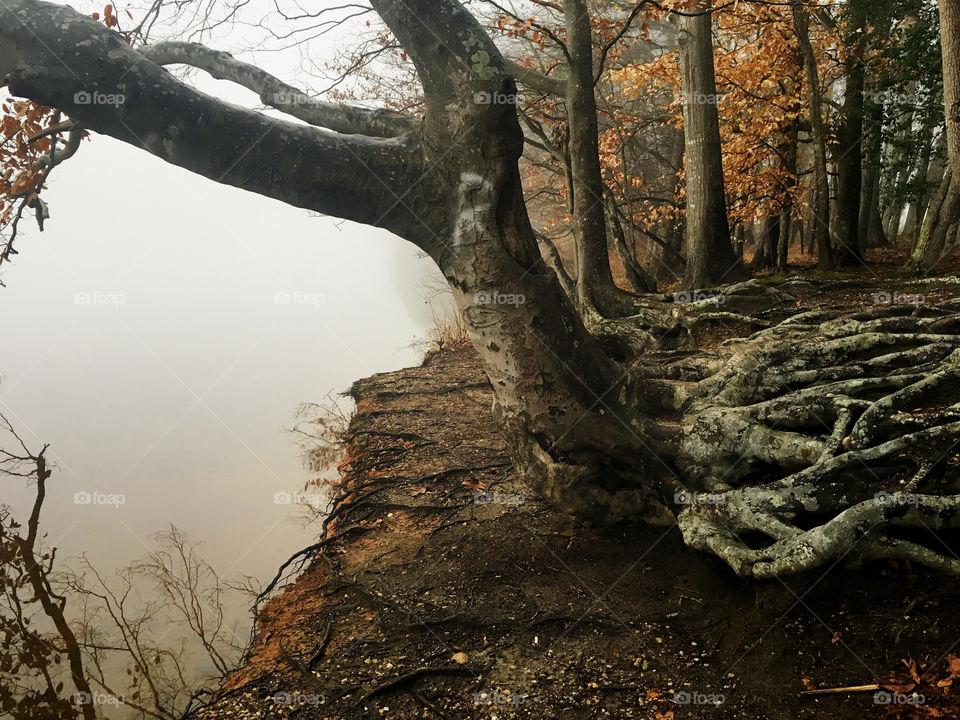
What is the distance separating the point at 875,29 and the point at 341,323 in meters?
17.4

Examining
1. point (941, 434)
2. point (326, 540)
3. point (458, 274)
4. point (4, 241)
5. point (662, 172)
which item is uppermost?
point (662, 172)

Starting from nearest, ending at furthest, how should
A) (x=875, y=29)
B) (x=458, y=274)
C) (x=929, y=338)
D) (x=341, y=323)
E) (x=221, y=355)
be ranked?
(x=458, y=274), (x=929, y=338), (x=875, y=29), (x=221, y=355), (x=341, y=323)

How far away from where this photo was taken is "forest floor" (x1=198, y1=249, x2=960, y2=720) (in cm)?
321

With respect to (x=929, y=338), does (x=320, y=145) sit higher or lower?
higher

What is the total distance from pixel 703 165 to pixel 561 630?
727 centimetres

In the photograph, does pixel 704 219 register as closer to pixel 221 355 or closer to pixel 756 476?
pixel 756 476

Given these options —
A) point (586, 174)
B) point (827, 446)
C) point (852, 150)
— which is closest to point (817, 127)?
point (852, 150)

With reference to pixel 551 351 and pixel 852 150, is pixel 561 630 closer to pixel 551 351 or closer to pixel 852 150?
pixel 551 351

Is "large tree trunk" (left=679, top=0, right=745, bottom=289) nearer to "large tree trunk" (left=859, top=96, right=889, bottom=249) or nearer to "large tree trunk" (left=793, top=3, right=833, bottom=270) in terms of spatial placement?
"large tree trunk" (left=793, top=3, right=833, bottom=270)

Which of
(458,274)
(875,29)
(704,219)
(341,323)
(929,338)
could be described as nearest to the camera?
(458,274)

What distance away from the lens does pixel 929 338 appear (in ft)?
16.0

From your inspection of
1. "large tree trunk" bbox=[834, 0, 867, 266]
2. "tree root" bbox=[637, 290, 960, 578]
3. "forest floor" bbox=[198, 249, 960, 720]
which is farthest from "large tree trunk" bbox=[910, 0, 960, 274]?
"forest floor" bbox=[198, 249, 960, 720]

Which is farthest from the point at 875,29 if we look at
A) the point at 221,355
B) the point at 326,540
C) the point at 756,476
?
the point at 221,355

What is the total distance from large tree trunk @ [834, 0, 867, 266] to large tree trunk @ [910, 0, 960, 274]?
2.40 metres
